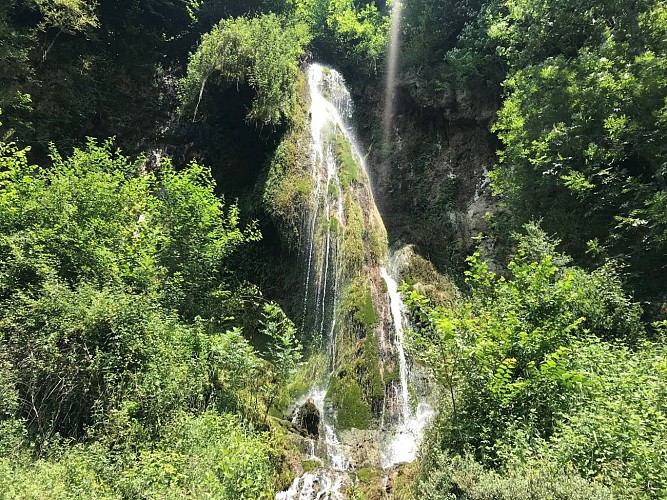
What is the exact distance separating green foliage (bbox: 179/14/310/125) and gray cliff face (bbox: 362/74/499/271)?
199 inches

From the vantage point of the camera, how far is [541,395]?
189 inches

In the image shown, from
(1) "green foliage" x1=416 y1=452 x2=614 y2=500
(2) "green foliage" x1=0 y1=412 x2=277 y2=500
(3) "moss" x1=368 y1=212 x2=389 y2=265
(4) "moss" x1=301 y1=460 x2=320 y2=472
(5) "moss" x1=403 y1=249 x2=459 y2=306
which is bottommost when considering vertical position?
(4) "moss" x1=301 y1=460 x2=320 y2=472

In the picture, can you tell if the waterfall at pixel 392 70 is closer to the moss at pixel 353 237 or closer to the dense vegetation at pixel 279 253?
the dense vegetation at pixel 279 253

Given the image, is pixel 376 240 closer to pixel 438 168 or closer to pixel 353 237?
pixel 353 237

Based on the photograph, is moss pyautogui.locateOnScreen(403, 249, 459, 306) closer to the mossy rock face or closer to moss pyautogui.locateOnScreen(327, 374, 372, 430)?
moss pyautogui.locateOnScreen(327, 374, 372, 430)

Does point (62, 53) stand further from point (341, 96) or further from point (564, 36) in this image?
point (564, 36)

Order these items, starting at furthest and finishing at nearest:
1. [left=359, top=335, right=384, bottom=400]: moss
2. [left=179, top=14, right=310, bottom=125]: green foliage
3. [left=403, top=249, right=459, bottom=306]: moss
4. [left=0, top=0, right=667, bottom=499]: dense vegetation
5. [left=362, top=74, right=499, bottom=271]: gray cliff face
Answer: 1. [left=362, top=74, right=499, bottom=271]: gray cliff face
2. [left=179, top=14, right=310, bottom=125]: green foliage
3. [left=403, top=249, right=459, bottom=306]: moss
4. [left=359, top=335, right=384, bottom=400]: moss
5. [left=0, top=0, right=667, bottom=499]: dense vegetation

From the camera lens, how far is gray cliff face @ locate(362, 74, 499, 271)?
15336 millimetres

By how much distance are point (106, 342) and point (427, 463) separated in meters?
4.89

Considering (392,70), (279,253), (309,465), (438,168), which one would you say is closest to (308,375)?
(309,465)

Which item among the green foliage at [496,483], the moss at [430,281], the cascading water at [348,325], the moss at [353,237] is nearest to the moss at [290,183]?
the cascading water at [348,325]

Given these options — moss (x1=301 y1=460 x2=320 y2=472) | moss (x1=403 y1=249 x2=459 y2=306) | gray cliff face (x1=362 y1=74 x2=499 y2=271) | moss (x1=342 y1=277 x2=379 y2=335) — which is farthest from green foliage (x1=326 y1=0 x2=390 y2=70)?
moss (x1=301 y1=460 x2=320 y2=472)

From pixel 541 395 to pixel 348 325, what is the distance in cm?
688

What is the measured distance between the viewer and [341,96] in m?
18.5
